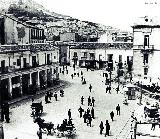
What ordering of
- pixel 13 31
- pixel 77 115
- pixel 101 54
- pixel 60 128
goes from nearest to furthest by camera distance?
pixel 60 128 < pixel 77 115 < pixel 13 31 < pixel 101 54

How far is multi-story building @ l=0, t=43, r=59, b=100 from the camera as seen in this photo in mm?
37594

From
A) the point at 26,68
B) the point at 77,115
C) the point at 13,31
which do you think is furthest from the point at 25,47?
the point at 77,115

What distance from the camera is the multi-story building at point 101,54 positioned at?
229 ft

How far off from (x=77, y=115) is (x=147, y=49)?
2787 centimetres

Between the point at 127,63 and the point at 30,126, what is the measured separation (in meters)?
44.4

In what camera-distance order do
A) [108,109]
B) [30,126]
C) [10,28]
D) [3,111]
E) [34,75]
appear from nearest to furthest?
1. [30,126]
2. [3,111]
3. [108,109]
4. [34,75]
5. [10,28]

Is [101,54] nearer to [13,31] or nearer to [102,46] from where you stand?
[102,46]

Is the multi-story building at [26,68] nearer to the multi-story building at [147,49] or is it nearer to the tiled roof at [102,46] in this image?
the multi-story building at [147,49]

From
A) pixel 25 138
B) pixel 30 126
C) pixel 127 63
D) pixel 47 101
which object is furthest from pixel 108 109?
pixel 127 63

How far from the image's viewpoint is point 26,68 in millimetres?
41688

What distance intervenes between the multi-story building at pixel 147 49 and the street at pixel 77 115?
32.3 ft

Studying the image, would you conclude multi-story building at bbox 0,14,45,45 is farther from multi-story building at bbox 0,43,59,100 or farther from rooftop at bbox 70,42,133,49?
rooftop at bbox 70,42,133,49

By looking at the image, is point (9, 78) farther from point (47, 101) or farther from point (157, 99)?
point (157, 99)

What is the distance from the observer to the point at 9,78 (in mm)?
37469
